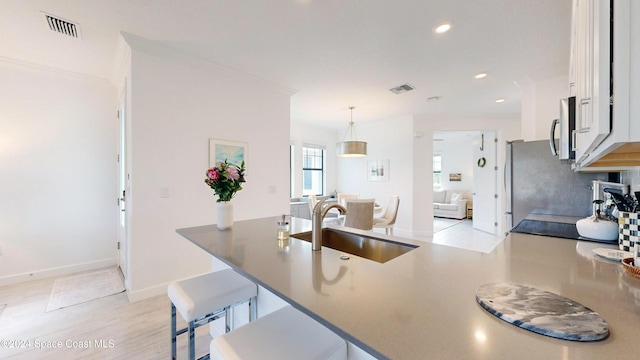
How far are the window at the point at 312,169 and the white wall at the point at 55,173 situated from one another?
3.79m

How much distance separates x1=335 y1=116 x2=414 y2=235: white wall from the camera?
5.57 metres

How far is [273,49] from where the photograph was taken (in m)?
2.71

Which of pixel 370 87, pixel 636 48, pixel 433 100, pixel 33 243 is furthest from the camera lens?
pixel 433 100

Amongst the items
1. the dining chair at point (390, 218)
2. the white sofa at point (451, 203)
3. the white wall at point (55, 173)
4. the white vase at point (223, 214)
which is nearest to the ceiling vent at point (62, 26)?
the white wall at point (55, 173)

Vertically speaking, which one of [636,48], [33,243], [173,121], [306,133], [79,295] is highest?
[306,133]

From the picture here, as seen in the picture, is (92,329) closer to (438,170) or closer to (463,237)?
(463,237)

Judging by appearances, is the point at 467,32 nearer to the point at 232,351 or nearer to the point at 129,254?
the point at 232,351

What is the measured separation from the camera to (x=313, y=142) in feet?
21.2

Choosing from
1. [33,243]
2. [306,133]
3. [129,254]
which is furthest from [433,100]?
[33,243]

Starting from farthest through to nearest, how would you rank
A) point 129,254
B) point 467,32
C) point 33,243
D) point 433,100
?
point 433,100 → point 33,243 → point 129,254 → point 467,32

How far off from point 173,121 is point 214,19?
1203mm

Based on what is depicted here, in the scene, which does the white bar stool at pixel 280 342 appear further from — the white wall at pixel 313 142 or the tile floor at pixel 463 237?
the white wall at pixel 313 142

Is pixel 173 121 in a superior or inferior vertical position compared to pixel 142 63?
inferior

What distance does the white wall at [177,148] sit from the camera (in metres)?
2.56
